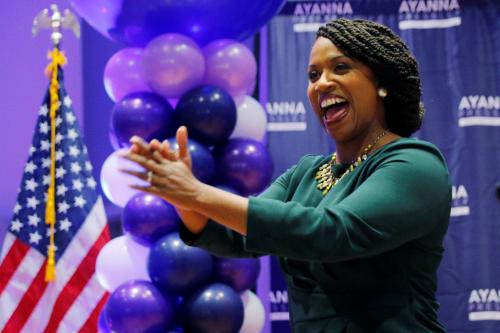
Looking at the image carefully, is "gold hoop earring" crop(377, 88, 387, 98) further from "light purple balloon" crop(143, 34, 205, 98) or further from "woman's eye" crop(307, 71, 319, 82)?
"light purple balloon" crop(143, 34, 205, 98)

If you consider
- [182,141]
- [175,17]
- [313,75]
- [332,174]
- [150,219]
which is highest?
[175,17]

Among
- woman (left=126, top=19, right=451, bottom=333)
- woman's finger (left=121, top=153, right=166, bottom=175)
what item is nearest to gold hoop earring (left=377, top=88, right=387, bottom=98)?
woman (left=126, top=19, right=451, bottom=333)

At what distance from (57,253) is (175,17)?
1.33 m

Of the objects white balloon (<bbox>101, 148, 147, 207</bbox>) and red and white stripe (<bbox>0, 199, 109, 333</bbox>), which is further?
red and white stripe (<bbox>0, 199, 109, 333</bbox>)

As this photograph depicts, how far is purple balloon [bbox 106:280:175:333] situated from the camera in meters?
3.29

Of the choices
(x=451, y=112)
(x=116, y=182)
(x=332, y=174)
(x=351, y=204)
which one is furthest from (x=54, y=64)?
(x=351, y=204)

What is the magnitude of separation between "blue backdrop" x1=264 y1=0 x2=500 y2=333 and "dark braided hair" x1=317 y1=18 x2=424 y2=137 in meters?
2.72

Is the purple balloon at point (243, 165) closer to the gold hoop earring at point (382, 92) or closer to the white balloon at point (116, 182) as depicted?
the white balloon at point (116, 182)

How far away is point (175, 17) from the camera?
3.46 meters

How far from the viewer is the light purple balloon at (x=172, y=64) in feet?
11.1

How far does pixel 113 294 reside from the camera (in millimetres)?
3441

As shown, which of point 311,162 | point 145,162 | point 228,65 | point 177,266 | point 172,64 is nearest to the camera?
point 145,162

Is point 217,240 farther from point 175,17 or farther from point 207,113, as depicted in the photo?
point 175,17

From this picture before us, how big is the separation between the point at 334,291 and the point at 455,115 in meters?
3.13
